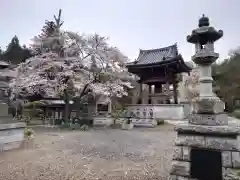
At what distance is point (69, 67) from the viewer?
15.6 m

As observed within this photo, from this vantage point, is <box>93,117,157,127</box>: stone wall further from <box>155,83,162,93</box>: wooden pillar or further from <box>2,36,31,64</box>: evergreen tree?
<box>2,36,31,64</box>: evergreen tree

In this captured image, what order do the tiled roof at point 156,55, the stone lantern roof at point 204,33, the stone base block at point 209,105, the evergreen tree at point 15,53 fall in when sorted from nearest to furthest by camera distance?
the stone base block at point 209,105
the stone lantern roof at point 204,33
the tiled roof at point 156,55
the evergreen tree at point 15,53

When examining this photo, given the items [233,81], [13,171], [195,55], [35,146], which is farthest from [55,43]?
[233,81]

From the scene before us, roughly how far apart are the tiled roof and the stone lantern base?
16265 mm

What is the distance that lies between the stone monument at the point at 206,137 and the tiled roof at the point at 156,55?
1559 cm

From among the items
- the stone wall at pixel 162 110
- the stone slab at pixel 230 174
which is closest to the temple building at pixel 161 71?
the stone wall at pixel 162 110

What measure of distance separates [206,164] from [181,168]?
48cm

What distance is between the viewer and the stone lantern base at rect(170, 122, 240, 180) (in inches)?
148

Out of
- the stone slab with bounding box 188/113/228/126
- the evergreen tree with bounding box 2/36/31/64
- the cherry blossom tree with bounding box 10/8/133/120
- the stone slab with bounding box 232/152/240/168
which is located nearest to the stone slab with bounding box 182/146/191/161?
the stone slab with bounding box 188/113/228/126

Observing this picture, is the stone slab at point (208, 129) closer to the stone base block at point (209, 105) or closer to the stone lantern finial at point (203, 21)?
the stone base block at point (209, 105)

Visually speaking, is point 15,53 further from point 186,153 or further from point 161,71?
point 186,153

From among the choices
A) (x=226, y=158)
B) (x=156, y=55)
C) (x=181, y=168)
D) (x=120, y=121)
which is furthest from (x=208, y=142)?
(x=156, y=55)

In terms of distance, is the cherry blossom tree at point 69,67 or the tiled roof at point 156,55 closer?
the cherry blossom tree at point 69,67

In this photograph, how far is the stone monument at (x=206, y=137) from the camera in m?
3.78
